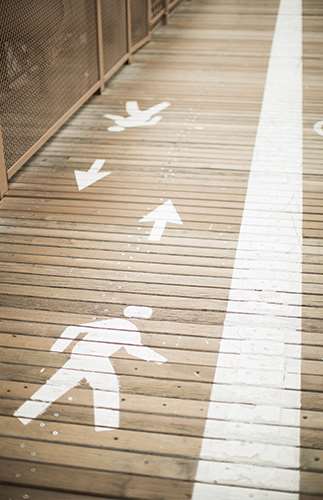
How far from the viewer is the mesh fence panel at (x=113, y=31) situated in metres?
5.54

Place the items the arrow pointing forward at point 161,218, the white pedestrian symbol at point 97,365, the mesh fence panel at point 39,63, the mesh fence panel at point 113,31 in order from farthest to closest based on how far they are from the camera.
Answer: the mesh fence panel at point 113,31
the mesh fence panel at point 39,63
the arrow pointing forward at point 161,218
the white pedestrian symbol at point 97,365

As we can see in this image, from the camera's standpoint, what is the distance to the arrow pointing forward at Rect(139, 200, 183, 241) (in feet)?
11.8

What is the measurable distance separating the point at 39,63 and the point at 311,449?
286 cm

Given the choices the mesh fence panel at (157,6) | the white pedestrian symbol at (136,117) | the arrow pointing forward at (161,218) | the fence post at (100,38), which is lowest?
the white pedestrian symbol at (136,117)

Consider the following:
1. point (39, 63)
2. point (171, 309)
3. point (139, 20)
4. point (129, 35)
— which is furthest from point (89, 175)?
point (139, 20)

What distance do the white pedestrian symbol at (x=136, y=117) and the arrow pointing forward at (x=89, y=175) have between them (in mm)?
671

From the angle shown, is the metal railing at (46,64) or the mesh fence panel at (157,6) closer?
the metal railing at (46,64)

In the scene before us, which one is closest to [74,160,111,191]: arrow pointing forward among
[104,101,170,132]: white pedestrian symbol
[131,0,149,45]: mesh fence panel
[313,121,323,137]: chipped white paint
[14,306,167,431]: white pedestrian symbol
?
[104,101,170,132]: white pedestrian symbol

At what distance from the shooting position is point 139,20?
6746mm

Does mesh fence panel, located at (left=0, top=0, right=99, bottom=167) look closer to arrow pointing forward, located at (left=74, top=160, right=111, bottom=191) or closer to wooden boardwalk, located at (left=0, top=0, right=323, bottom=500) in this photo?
wooden boardwalk, located at (left=0, top=0, right=323, bottom=500)

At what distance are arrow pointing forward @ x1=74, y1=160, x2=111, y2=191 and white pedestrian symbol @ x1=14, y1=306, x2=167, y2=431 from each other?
135 cm

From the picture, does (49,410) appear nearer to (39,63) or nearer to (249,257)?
(249,257)

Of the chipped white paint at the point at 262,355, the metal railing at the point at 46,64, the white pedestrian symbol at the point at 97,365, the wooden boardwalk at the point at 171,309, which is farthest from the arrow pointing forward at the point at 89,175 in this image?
the white pedestrian symbol at the point at 97,365

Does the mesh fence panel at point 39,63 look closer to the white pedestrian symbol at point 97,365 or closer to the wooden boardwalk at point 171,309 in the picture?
the wooden boardwalk at point 171,309
